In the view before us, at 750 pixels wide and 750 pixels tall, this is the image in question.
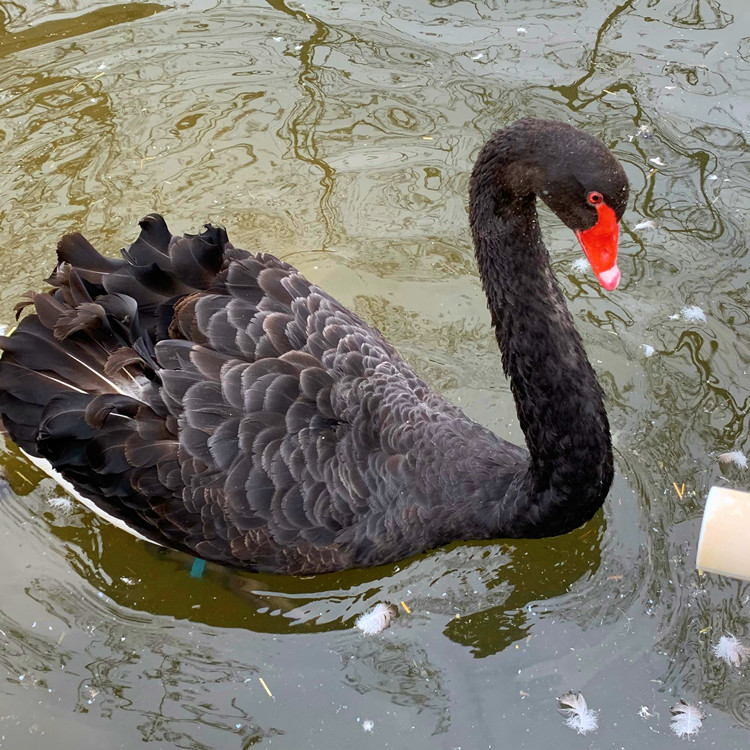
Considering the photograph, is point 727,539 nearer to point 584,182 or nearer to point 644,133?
point 584,182

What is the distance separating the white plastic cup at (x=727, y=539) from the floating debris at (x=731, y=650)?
0.30 m

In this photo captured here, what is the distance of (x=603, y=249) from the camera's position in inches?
124

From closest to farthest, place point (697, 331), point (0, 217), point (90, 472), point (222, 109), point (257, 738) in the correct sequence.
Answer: point (257, 738) → point (90, 472) → point (697, 331) → point (0, 217) → point (222, 109)

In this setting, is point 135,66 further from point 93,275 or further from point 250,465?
point 250,465

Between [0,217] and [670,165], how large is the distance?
3710 mm

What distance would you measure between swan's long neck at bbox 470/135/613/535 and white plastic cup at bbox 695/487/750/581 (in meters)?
A: 0.39

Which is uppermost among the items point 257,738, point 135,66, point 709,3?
point 135,66

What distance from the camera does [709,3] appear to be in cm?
633

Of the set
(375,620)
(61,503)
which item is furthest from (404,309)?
(61,503)

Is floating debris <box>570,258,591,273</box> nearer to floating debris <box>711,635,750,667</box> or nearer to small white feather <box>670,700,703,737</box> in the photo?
floating debris <box>711,635,750,667</box>

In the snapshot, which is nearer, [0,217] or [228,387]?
[228,387]

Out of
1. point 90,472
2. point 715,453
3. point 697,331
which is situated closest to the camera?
point 90,472

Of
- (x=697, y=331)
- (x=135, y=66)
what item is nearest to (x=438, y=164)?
(x=697, y=331)

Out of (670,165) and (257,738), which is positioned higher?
(670,165)
